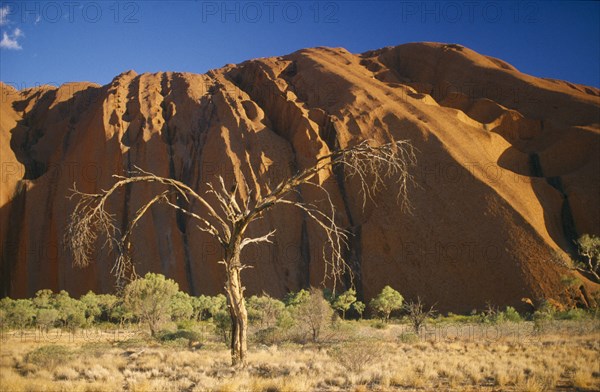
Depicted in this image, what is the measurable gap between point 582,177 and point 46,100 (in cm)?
→ 7740

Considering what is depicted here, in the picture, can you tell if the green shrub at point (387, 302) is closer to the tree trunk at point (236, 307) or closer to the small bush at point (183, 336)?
the small bush at point (183, 336)

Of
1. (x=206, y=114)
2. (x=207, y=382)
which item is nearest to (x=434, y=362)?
(x=207, y=382)

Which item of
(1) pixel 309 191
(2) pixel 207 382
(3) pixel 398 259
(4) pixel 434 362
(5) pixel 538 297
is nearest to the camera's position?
(2) pixel 207 382

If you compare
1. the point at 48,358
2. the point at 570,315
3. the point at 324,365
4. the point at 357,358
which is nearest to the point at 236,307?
the point at 324,365

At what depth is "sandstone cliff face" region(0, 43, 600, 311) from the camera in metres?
37.3

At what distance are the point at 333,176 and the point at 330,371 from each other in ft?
122

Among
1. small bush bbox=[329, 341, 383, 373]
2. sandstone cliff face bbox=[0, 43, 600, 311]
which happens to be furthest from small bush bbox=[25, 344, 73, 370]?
sandstone cliff face bbox=[0, 43, 600, 311]

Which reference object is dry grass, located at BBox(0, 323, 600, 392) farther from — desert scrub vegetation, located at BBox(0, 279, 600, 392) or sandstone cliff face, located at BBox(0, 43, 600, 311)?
sandstone cliff face, located at BBox(0, 43, 600, 311)

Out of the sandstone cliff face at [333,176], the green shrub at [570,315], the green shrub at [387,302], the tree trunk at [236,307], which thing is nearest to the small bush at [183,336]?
the tree trunk at [236,307]

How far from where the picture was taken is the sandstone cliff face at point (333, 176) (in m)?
37.3

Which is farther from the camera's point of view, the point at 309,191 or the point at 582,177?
the point at 309,191

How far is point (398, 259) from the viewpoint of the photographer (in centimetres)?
3894

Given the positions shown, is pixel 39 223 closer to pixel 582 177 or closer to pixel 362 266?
pixel 362 266

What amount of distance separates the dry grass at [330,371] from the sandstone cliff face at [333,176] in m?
23.3
